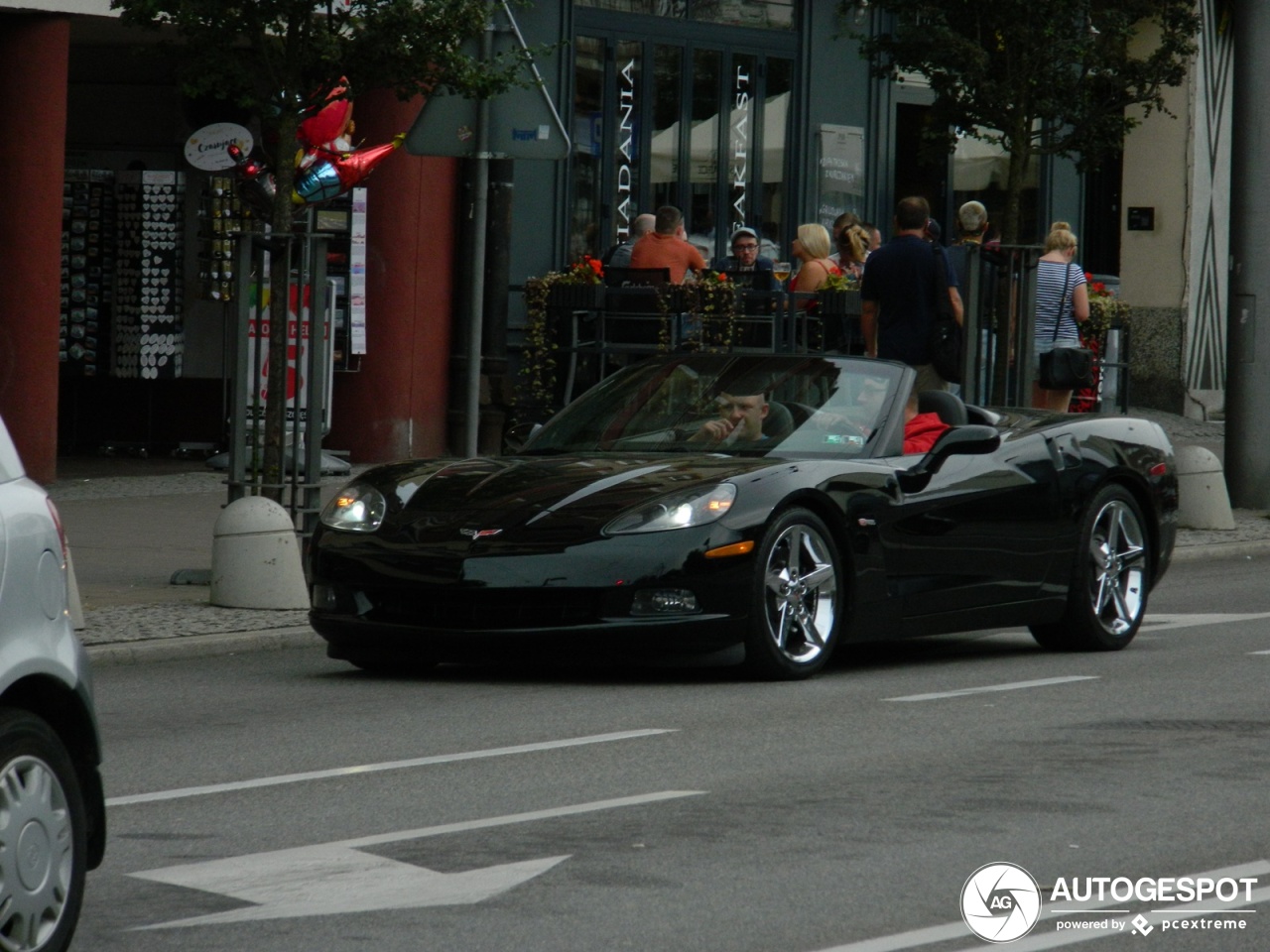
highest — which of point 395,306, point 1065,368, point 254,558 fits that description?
point 395,306

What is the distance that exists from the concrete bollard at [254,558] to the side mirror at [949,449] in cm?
321

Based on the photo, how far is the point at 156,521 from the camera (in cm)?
1506

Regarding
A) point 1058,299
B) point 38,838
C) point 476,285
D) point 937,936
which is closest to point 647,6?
point 1058,299

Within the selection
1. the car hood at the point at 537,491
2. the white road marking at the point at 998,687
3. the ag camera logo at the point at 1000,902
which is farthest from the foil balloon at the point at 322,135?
the ag camera logo at the point at 1000,902

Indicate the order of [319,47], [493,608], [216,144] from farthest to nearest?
[216,144]
[319,47]
[493,608]

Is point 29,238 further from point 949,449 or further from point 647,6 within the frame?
point 949,449

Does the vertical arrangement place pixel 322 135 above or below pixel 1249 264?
above

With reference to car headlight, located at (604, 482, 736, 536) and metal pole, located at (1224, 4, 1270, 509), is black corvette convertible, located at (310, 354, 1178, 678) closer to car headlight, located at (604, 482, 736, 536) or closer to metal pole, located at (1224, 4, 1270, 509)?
car headlight, located at (604, 482, 736, 536)

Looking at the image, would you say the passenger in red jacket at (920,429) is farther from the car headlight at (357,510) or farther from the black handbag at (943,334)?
the black handbag at (943,334)

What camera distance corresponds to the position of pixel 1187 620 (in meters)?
12.3

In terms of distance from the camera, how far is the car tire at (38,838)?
4.44m

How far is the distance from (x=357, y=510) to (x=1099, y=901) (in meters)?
4.56

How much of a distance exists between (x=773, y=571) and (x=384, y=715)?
5.31 ft

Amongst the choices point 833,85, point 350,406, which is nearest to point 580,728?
point 350,406
